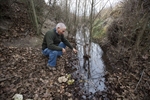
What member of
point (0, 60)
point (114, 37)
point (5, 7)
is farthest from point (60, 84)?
point (5, 7)

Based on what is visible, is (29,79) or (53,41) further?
(53,41)

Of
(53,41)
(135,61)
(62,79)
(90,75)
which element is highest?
(53,41)

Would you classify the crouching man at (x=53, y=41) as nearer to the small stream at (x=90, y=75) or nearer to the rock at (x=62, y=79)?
the rock at (x=62, y=79)

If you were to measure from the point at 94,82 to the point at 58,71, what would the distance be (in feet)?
4.43

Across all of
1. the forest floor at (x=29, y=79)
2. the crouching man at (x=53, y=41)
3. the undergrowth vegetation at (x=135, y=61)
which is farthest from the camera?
the crouching man at (x=53, y=41)

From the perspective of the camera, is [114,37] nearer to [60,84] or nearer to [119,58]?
[119,58]

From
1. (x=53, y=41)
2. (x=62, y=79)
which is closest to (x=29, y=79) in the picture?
(x=62, y=79)

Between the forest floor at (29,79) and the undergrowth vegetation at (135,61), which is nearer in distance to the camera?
the forest floor at (29,79)

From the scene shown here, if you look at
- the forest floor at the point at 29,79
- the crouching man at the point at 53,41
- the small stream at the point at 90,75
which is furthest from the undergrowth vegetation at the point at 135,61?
the crouching man at the point at 53,41

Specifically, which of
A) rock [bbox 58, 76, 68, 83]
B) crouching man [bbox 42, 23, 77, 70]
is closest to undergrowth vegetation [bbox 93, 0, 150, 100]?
rock [bbox 58, 76, 68, 83]

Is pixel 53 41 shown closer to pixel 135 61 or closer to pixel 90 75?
pixel 90 75

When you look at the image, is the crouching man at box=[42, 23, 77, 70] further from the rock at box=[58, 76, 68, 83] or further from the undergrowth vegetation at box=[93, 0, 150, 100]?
the undergrowth vegetation at box=[93, 0, 150, 100]

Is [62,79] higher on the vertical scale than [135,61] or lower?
lower

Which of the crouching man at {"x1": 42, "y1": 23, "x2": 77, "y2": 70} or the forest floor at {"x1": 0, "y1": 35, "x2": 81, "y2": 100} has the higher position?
the crouching man at {"x1": 42, "y1": 23, "x2": 77, "y2": 70}
